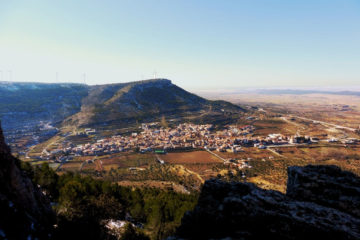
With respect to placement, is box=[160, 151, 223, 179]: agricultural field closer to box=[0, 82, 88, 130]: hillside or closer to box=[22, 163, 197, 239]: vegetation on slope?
box=[22, 163, 197, 239]: vegetation on slope

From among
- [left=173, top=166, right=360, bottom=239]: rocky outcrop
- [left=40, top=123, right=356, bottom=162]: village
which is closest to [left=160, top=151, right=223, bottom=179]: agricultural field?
[left=40, top=123, right=356, bottom=162]: village

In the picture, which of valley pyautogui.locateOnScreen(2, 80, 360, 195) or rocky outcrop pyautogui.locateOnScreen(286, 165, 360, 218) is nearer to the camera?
rocky outcrop pyautogui.locateOnScreen(286, 165, 360, 218)

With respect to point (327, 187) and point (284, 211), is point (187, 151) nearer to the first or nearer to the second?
point (327, 187)

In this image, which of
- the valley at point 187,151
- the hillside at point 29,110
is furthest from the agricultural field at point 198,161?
the hillside at point 29,110

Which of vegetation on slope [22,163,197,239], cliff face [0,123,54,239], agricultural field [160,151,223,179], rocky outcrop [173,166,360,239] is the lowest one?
agricultural field [160,151,223,179]

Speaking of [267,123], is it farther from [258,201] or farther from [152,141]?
[258,201]

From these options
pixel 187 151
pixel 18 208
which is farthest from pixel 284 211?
pixel 187 151

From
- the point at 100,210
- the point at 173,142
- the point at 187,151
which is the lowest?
the point at 187,151
